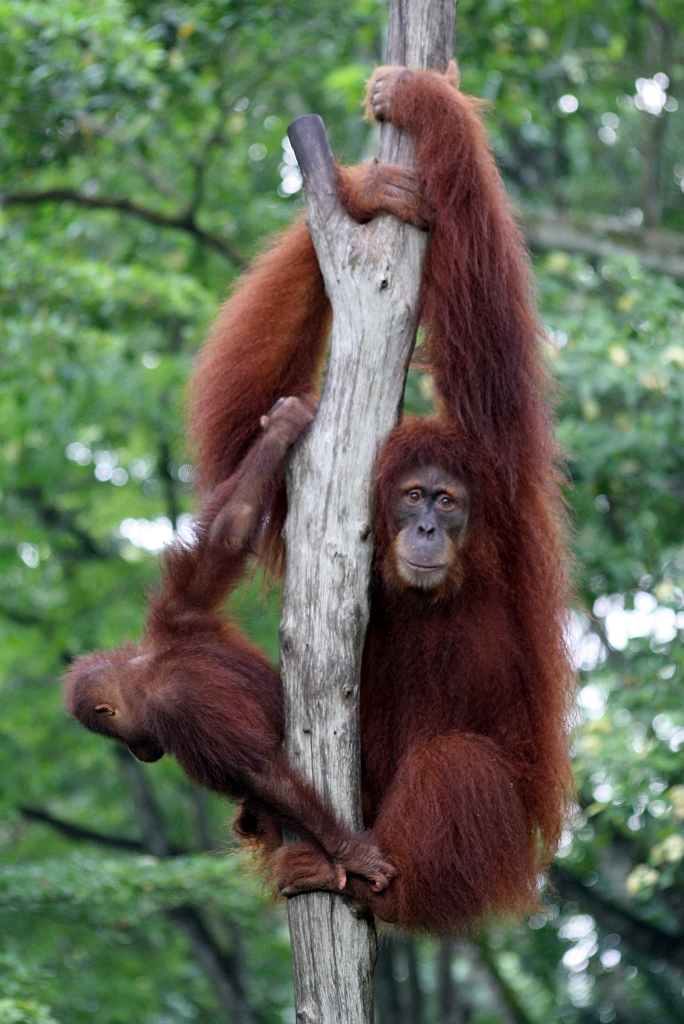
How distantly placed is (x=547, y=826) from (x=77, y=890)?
300 cm

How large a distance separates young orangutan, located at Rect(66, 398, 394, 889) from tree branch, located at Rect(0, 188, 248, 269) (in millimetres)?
4700

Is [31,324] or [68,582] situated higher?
[31,324]

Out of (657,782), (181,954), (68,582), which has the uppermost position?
(657,782)

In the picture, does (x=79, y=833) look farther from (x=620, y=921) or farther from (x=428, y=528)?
(x=428, y=528)

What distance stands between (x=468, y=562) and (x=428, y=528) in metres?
0.22

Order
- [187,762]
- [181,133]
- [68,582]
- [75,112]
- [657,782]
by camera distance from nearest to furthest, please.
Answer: [187,762], [657,782], [75,112], [181,133], [68,582]

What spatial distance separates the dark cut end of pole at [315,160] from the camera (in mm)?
3352

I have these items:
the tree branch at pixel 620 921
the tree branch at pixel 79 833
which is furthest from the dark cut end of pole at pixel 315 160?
the tree branch at pixel 79 833

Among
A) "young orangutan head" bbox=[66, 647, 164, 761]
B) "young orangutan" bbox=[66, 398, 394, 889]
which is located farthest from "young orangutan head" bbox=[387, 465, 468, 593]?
"young orangutan head" bbox=[66, 647, 164, 761]

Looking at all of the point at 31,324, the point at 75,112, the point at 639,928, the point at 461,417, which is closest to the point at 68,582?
the point at 31,324

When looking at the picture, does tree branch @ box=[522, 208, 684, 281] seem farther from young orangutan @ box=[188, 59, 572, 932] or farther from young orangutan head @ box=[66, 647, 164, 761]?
young orangutan head @ box=[66, 647, 164, 761]

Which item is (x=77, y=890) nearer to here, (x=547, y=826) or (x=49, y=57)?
(x=547, y=826)

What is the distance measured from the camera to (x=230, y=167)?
8734mm

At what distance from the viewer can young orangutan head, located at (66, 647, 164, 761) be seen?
10.3 feet
